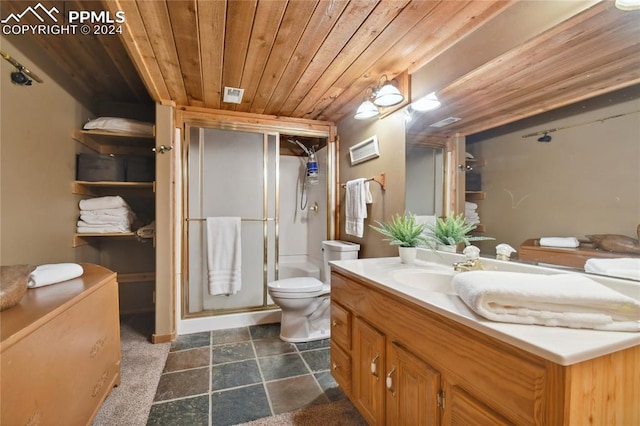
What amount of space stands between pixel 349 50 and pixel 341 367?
1786 mm

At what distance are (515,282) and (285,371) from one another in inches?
63.5

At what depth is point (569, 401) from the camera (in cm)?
59

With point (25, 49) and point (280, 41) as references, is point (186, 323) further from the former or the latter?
point (280, 41)

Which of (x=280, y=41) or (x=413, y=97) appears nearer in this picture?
(x=280, y=41)

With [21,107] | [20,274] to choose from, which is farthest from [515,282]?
[21,107]

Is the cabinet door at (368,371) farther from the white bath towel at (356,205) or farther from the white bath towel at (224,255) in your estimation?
the white bath towel at (224,255)

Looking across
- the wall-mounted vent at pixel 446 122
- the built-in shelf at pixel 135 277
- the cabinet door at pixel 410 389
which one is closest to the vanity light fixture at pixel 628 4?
the wall-mounted vent at pixel 446 122

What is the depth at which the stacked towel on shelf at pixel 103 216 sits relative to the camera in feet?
7.63

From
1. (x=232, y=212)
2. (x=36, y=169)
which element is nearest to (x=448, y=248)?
(x=232, y=212)

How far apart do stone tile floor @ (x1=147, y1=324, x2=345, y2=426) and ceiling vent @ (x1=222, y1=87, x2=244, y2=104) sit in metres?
2.02

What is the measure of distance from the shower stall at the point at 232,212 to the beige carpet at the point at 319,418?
1304mm

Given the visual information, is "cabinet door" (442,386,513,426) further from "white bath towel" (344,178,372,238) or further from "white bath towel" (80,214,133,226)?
"white bath towel" (80,214,133,226)

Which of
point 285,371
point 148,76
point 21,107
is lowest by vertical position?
point 285,371

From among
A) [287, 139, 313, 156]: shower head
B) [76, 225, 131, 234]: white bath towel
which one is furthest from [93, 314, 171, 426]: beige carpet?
[287, 139, 313, 156]: shower head
